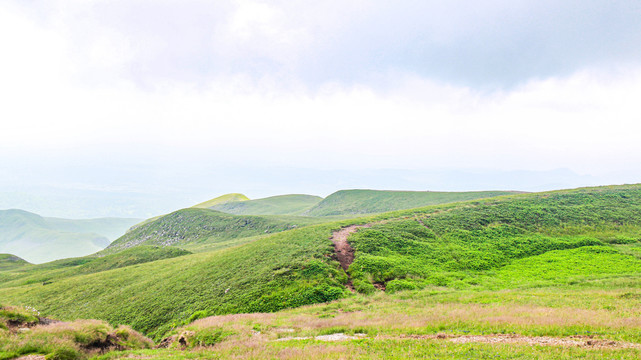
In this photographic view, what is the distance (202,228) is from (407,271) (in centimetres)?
8867

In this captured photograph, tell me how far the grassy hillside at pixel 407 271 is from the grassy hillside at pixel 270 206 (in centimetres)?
12540

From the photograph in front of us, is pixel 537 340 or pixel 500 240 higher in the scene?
pixel 537 340

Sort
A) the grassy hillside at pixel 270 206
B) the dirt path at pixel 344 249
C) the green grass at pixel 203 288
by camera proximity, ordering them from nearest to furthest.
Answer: the green grass at pixel 203 288, the dirt path at pixel 344 249, the grassy hillside at pixel 270 206

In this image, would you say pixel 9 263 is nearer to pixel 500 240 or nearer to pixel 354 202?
pixel 500 240

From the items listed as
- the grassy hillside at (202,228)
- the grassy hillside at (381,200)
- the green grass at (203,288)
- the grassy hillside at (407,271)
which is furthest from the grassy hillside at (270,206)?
the grassy hillside at (407,271)

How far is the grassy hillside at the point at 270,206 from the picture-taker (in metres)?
166

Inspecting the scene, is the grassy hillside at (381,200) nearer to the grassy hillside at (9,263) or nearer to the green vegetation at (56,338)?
the green vegetation at (56,338)

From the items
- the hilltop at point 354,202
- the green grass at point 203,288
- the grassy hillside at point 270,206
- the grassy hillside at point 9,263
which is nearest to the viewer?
the green grass at point 203,288

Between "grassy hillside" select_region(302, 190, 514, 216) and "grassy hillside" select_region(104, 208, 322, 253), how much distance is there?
39962mm

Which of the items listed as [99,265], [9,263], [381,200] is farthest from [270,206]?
[99,265]

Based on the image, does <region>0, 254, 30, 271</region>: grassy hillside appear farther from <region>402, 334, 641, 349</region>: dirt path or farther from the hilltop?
<region>402, 334, 641, 349</region>: dirt path

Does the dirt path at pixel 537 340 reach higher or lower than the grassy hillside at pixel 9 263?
higher

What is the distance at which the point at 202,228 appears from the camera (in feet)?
308

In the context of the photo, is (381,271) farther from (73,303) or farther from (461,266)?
(73,303)
